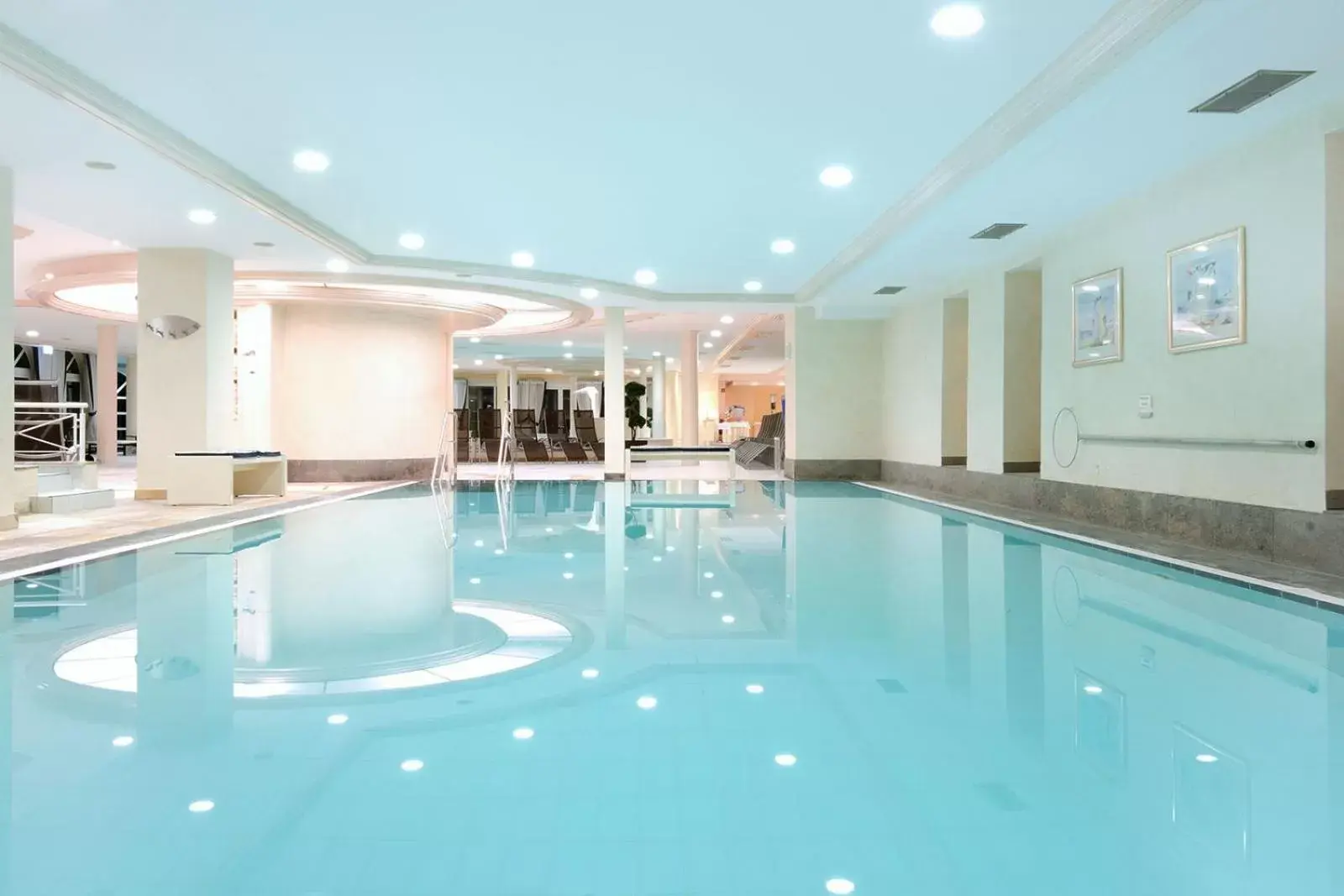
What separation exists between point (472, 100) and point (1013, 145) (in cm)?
324

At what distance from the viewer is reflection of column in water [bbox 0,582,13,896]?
1572mm

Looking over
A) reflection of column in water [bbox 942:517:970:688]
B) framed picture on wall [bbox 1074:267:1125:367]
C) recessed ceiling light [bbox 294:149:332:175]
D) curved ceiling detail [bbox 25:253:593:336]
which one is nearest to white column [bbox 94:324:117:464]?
curved ceiling detail [bbox 25:253:593:336]

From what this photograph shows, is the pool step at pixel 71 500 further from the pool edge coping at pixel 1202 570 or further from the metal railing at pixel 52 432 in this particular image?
the pool edge coping at pixel 1202 570

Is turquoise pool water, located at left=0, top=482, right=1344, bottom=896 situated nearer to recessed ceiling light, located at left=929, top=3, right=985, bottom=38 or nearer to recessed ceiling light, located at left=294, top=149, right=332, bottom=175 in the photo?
recessed ceiling light, located at left=929, top=3, right=985, bottom=38

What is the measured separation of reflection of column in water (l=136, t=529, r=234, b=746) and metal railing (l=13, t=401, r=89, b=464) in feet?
13.0

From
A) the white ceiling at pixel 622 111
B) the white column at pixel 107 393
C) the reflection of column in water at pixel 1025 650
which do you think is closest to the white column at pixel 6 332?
the white ceiling at pixel 622 111

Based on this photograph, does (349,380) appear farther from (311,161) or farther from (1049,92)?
(1049,92)

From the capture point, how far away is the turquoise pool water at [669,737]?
1583 millimetres

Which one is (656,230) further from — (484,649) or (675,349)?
(675,349)

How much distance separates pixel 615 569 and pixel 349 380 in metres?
9.26

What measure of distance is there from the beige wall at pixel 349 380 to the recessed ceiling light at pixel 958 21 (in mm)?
10453

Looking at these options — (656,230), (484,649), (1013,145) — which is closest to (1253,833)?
(484,649)

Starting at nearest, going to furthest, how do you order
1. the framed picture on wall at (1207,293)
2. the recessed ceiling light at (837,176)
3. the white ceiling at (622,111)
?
the white ceiling at (622,111), the framed picture on wall at (1207,293), the recessed ceiling light at (837,176)

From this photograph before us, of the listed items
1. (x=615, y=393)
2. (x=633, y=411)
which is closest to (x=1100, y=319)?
(x=615, y=393)
